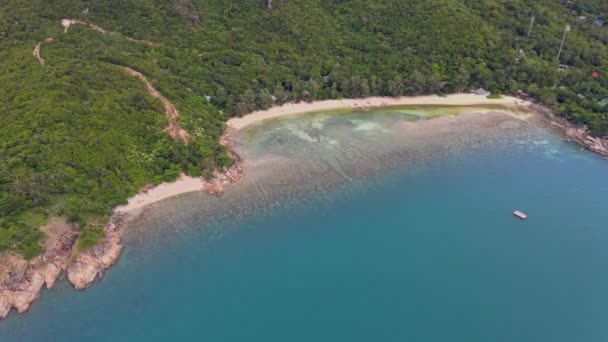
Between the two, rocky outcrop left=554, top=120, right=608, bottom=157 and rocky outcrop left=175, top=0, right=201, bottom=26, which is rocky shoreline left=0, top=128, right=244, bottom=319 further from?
rocky outcrop left=554, top=120, right=608, bottom=157

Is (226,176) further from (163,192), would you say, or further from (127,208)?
(127,208)

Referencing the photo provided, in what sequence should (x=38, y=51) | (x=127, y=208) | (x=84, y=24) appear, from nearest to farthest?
(x=127, y=208) < (x=38, y=51) < (x=84, y=24)

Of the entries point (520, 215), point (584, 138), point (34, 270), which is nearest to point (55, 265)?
point (34, 270)

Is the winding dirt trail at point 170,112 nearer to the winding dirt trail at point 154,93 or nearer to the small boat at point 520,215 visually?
the winding dirt trail at point 154,93

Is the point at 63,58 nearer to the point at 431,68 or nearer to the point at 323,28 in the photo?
the point at 323,28

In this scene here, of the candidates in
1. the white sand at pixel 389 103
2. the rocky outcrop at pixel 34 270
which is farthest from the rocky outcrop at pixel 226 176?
the rocky outcrop at pixel 34 270

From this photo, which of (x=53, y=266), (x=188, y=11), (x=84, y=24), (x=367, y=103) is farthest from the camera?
(x=188, y=11)
